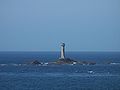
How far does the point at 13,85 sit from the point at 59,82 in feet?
→ 26.3

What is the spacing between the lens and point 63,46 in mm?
126812

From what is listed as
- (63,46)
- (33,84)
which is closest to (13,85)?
(33,84)

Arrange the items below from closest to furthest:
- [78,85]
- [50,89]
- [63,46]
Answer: [50,89] < [78,85] < [63,46]

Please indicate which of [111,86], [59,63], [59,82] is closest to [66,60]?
[59,63]

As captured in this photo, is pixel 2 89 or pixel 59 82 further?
pixel 59 82

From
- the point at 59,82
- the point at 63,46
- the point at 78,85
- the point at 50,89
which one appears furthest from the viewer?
the point at 63,46

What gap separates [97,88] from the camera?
212ft

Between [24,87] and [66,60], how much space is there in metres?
66.1

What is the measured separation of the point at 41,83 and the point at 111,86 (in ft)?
37.1

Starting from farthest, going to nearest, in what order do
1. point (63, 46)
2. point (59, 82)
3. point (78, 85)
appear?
point (63, 46) → point (59, 82) → point (78, 85)

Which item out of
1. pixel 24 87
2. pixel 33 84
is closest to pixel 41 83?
pixel 33 84

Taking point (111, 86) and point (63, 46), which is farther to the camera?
point (63, 46)

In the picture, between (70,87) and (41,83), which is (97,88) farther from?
(41,83)

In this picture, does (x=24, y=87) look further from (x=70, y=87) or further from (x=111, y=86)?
(x=111, y=86)
